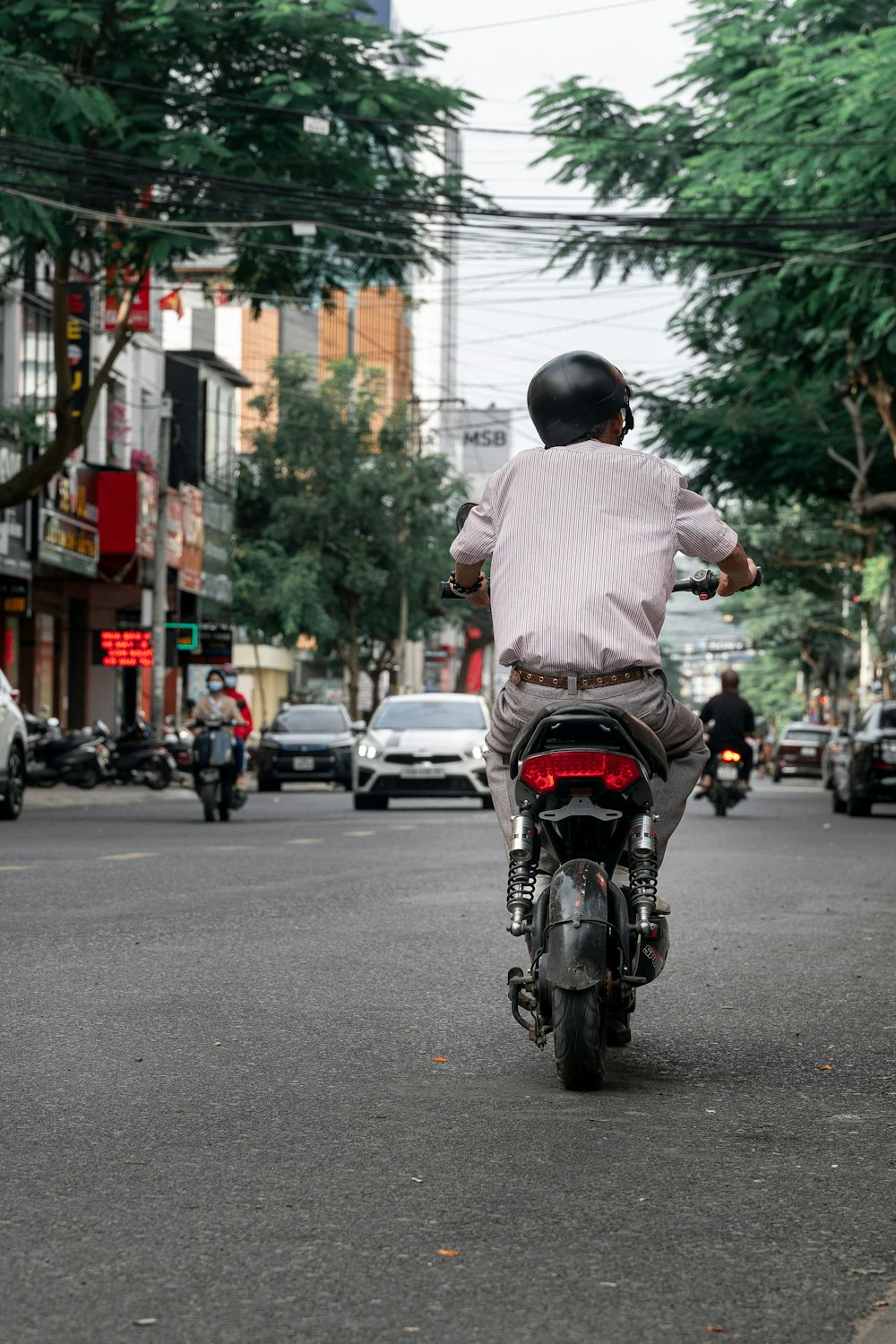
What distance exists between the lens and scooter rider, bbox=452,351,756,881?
18.4 feet

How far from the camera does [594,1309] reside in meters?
3.54

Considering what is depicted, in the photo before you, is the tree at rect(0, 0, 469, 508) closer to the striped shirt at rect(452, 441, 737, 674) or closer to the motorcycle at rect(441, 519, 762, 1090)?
the striped shirt at rect(452, 441, 737, 674)

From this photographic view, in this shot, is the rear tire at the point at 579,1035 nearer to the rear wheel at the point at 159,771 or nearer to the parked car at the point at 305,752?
the rear wheel at the point at 159,771

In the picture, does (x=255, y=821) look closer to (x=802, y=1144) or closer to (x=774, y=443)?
(x=774, y=443)

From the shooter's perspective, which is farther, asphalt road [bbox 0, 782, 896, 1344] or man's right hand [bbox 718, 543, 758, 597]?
man's right hand [bbox 718, 543, 758, 597]

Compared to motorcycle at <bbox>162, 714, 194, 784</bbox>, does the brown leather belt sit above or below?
above

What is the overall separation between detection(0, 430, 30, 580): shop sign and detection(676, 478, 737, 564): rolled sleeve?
27.3 meters

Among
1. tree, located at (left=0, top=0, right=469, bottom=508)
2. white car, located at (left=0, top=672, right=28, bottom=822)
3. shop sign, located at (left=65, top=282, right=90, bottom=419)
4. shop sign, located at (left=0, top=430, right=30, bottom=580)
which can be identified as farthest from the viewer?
shop sign, located at (left=65, top=282, right=90, bottom=419)

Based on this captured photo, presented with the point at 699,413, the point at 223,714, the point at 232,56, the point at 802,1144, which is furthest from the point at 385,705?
the point at 802,1144

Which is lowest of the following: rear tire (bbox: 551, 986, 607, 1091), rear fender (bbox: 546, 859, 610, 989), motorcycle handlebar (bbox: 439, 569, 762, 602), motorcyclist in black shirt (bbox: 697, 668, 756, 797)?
rear tire (bbox: 551, 986, 607, 1091)

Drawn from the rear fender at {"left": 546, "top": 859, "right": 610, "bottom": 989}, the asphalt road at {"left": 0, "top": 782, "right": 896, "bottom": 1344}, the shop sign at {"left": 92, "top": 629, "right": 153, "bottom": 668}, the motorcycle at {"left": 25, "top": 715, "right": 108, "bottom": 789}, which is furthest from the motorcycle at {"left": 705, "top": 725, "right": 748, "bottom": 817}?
the rear fender at {"left": 546, "top": 859, "right": 610, "bottom": 989}

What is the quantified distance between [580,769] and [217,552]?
47206 mm

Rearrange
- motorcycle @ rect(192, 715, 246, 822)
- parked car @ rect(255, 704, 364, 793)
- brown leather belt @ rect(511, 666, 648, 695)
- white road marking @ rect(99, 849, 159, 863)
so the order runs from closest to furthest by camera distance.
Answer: brown leather belt @ rect(511, 666, 648, 695)
white road marking @ rect(99, 849, 159, 863)
motorcycle @ rect(192, 715, 246, 822)
parked car @ rect(255, 704, 364, 793)

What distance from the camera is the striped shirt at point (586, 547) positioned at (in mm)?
5594
